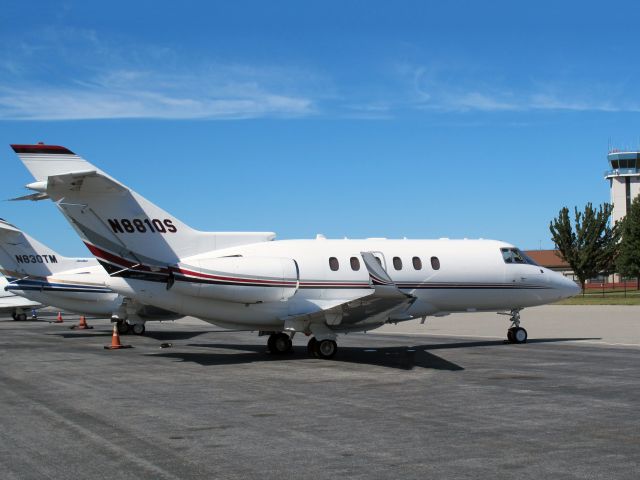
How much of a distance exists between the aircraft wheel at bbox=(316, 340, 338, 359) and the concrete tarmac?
0.75 m

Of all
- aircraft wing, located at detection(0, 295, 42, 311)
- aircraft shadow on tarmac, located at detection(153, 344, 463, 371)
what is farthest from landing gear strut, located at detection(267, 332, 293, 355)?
aircraft wing, located at detection(0, 295, 42, 311)

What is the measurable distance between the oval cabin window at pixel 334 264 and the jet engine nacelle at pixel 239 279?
3.73 feet

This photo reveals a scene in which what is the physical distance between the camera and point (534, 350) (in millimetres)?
22625

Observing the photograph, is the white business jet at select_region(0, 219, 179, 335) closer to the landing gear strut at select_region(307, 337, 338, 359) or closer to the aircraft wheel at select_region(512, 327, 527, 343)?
the landing gear strut at select_region(307, 337, 338, 359)

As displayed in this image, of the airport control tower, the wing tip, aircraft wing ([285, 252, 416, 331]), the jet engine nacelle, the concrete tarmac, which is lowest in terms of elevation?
the concrete tarmac

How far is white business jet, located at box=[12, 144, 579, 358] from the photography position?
19.0m

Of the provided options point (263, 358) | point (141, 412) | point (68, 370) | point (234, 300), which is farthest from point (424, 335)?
point (141, 412)

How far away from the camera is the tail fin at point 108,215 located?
61.9 feet

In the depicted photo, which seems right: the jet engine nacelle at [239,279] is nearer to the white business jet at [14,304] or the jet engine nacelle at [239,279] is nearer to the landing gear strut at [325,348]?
the landing gear strut at [325,348]

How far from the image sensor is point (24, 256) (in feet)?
121

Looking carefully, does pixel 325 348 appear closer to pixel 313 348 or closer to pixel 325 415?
pixel 313 348

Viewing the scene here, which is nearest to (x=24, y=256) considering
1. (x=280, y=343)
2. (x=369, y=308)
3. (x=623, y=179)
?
(x=280, y=343)

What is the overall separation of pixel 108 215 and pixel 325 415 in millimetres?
9829

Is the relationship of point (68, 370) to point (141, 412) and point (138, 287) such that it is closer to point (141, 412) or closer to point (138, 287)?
point (138, 287)
